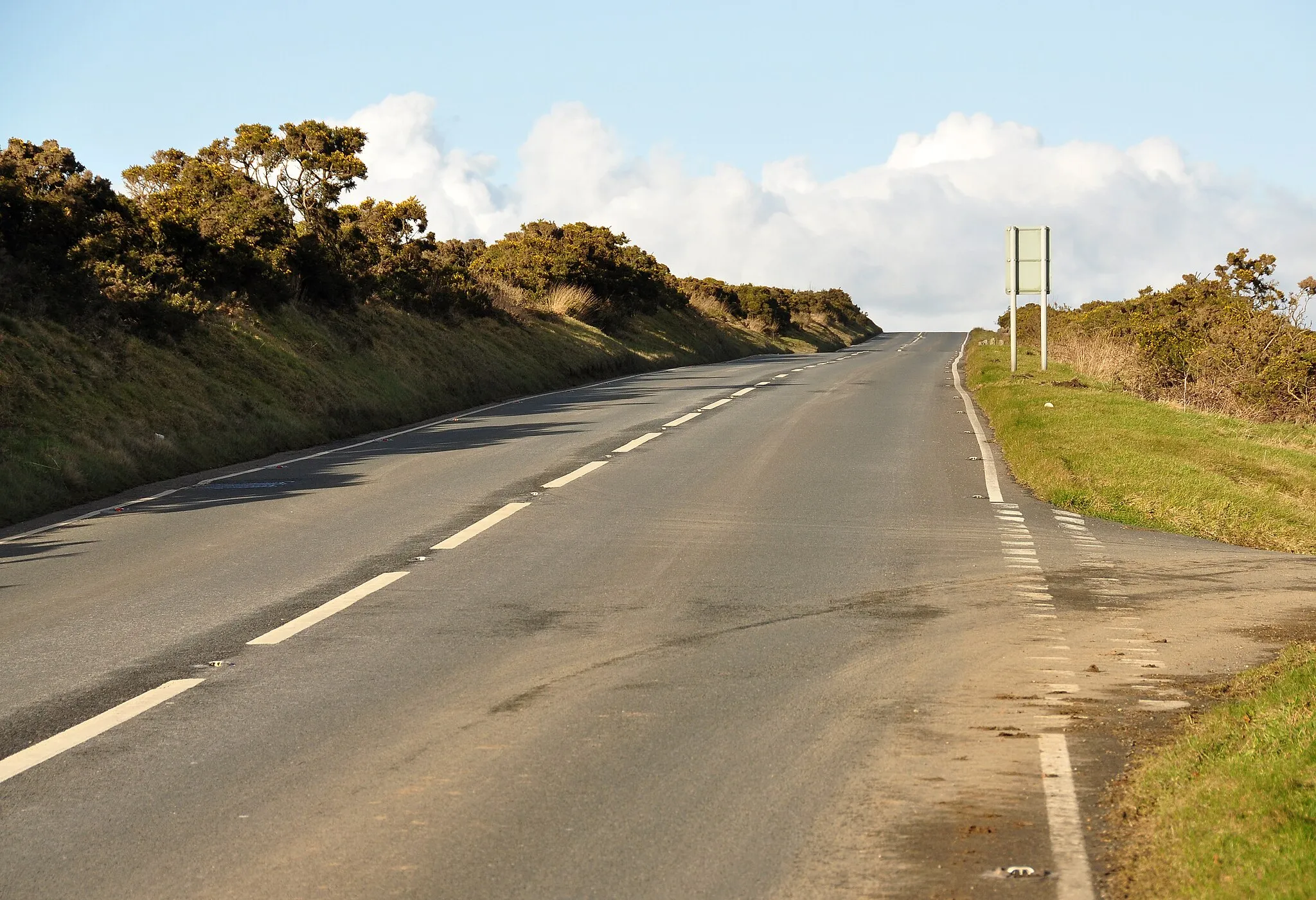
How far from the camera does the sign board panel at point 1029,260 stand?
3375 cm

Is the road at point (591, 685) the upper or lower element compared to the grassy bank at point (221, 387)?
lower

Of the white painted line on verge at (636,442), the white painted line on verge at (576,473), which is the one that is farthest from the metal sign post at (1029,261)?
the white painted line on verge at (576,473)

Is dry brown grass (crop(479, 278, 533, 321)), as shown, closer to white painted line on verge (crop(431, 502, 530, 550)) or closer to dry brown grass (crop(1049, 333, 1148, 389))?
dry brown grass (crop(1049, 333, 1148, 389))

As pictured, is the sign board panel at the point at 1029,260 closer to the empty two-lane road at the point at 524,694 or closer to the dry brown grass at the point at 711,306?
the empty two-lane road at the point at 524,694

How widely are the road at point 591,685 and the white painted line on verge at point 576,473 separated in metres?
0.46

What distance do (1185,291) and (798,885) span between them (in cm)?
3603

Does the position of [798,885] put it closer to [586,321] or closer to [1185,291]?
[1185,291]

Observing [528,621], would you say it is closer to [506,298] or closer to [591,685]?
[591,685]

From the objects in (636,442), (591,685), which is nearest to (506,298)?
(636,442)

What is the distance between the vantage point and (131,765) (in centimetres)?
561

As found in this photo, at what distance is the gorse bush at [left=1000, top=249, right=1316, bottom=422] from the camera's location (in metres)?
30.3

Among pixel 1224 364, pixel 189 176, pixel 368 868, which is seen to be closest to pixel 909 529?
pixel 368 868

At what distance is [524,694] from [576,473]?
346 inches

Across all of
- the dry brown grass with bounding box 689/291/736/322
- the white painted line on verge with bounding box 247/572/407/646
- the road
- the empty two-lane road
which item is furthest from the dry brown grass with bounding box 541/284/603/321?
the white painted line on verge with bounding box 247/572/407/646
